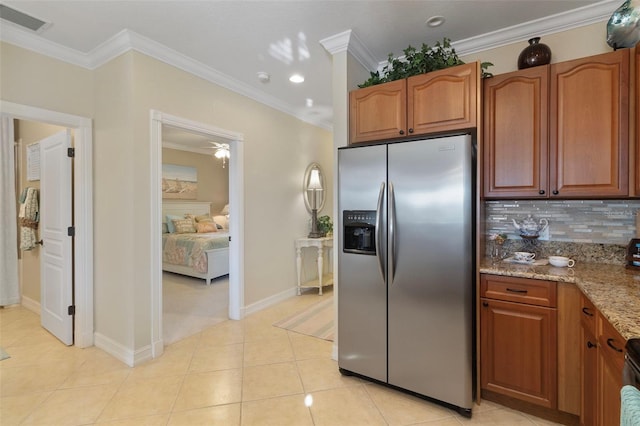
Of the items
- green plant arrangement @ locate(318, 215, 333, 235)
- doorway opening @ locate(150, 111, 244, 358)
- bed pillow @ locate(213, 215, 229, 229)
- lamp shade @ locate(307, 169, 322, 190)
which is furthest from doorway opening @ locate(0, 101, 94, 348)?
bed pillow @ locate(213, 215, 229, 229)

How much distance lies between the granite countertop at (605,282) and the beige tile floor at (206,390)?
0.91 metres

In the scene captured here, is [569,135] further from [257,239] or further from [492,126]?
[257,239]

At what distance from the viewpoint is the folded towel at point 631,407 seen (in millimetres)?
752

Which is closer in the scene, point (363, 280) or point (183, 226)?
point (363, 280)

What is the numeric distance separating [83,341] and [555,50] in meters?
4.62

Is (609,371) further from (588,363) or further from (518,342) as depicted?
(518,342)

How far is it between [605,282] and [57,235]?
418cm

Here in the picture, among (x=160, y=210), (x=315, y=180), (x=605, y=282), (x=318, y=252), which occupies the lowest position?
(x=318, y=252)

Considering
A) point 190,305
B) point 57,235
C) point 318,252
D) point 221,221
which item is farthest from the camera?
point 221,221

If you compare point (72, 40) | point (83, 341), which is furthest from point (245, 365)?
point (72, 40)

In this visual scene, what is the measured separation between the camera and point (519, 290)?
71.4 inches

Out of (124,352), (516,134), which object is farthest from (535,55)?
(124,352)

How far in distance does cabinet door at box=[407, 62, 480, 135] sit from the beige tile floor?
1864mm

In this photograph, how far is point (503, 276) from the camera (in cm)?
185
